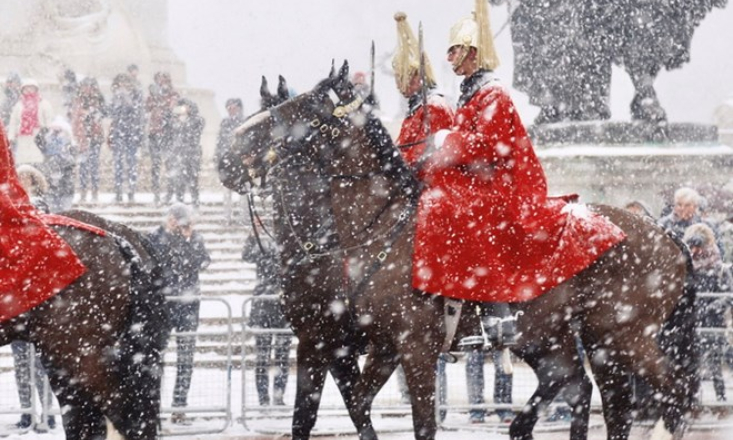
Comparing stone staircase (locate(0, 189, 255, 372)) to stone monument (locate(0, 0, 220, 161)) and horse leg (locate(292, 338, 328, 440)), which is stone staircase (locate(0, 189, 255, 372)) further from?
stone monument (locate(0, 0, 220, 161))

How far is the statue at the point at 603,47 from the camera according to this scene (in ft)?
47.0

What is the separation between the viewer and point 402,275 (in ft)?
24.0

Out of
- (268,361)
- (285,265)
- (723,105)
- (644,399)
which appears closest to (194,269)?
(268,361)

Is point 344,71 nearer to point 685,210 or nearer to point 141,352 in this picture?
point 141,352

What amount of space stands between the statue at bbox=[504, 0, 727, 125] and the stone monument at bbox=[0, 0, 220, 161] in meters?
13.0

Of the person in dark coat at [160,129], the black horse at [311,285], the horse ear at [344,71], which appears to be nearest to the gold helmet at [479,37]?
the horse ear at [344,71]

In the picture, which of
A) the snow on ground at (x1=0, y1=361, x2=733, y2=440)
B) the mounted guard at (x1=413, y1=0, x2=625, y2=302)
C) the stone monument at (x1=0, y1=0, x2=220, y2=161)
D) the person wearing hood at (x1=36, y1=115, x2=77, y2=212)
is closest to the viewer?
the mounted guard at (x1=413, y1=0, x2=625, y2=302)

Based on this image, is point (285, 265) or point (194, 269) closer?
point (285, 265)

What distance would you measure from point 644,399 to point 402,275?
1881 millimetres

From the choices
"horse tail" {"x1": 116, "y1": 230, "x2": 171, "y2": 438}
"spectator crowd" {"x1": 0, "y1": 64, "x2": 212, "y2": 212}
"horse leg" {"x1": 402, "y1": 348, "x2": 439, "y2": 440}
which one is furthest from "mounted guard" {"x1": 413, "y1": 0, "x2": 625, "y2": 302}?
"spectator crowd" {"x1": 0, "y1": 64, "x2": 212, "y2": 212}

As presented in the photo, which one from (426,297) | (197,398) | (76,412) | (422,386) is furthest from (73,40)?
(422,386)

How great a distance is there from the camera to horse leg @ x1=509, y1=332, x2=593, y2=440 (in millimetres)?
8336

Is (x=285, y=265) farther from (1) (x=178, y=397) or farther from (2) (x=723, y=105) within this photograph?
(2) (x=723, y=105)

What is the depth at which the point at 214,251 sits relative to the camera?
1747 centimetres
